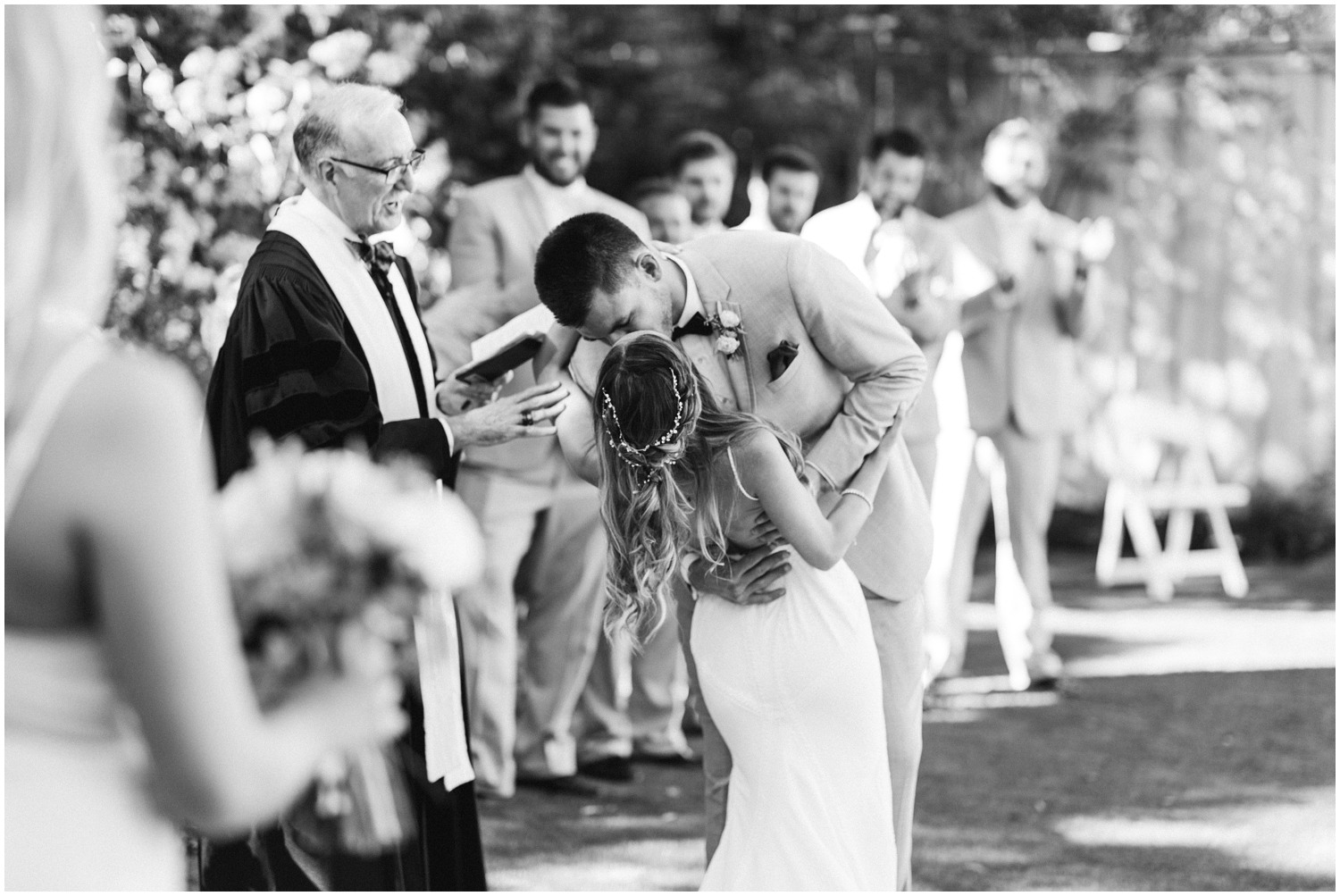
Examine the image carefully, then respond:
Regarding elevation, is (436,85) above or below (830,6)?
below

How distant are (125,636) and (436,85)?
8.17 m

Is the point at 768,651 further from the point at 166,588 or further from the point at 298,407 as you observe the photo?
the point at 166,588

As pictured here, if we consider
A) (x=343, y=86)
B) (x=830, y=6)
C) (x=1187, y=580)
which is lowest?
(x=1187, y=580)

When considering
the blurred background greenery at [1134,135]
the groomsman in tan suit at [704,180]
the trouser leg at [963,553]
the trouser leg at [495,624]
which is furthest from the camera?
the blurred background greenery at [1134,135]

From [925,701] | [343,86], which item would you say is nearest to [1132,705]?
[925,701]

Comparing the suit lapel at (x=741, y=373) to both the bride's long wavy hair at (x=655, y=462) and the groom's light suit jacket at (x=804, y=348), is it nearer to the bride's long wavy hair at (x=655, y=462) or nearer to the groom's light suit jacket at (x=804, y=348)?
the groom's light suit jacket at (x=804, y=348)

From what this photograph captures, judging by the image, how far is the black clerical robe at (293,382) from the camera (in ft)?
11.7

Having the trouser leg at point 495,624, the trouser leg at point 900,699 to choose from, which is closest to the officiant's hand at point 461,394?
the trouser leg at point 900,699

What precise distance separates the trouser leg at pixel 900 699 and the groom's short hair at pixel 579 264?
1124mm

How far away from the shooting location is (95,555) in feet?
4.99

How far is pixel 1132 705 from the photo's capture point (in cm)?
698

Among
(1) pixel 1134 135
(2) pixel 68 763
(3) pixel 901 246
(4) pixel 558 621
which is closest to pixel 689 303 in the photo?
(2) pixel 68 763

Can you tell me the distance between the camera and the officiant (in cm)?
359

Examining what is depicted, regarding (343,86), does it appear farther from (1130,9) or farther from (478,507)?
(1130,9)
